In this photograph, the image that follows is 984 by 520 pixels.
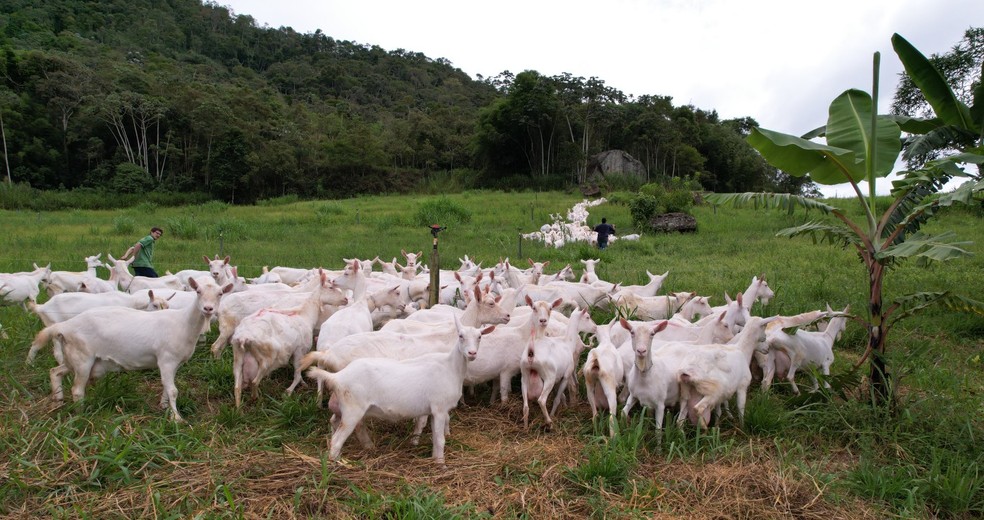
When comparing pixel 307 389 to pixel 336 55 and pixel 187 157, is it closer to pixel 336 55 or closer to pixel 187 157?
pixel 187 157

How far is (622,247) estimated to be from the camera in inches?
710

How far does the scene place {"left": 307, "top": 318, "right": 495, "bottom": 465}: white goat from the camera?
15.2 ft

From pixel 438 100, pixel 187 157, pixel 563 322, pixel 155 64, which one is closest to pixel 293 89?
pixel 438 100

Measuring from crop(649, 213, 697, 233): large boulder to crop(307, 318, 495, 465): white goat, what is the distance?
58.4 ft

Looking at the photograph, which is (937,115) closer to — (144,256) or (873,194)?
(873,194)

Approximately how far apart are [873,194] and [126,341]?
6.80 metres

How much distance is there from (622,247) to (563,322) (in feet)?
37.0

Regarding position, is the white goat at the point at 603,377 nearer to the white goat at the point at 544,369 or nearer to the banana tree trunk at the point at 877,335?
the white goat at the point at 544,369

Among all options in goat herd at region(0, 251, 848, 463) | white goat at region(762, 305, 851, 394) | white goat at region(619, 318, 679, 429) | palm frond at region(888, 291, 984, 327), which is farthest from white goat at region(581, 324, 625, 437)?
palm frond at region(888, 291, 984, 327)

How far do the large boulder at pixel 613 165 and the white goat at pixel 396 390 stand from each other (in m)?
36.9

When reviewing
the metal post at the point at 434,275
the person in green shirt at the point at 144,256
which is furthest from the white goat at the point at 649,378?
the person in green shirt at the point at 144,256

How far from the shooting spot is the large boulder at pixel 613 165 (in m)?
41.8

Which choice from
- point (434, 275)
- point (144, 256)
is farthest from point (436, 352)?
point (144, 256)

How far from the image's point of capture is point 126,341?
548 centimetres
